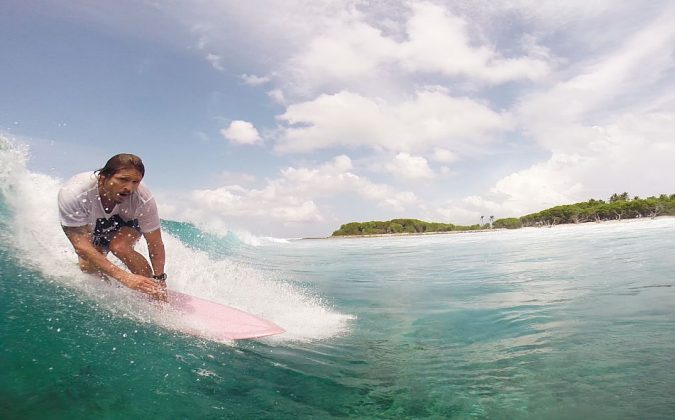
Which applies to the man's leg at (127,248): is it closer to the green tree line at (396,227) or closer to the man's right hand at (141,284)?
the man's right hand at (141,284)

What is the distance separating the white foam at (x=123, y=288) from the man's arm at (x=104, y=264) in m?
0.40

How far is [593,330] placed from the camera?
493cm

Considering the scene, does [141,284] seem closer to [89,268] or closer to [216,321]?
[216,321]

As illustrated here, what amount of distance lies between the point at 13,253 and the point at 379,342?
19.3 ft

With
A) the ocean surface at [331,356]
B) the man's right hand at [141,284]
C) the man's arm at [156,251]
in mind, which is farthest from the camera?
the man's arm at [156,251]

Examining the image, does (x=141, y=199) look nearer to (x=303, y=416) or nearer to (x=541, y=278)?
(x=303, y=416)

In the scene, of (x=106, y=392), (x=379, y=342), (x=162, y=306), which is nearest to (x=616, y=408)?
(x=379, y=342)

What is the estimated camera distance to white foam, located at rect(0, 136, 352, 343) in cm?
491

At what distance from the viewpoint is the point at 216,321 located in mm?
5086

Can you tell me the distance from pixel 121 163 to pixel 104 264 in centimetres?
114

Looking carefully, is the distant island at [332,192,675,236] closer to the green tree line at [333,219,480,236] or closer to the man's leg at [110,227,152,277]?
the green tree line at [333,219,480,236]

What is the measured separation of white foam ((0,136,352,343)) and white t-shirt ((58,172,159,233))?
0.84 m

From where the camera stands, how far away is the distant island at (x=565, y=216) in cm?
9575

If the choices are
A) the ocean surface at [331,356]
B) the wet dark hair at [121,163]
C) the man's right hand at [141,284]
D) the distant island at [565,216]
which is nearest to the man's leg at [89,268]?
the ocean surface at [331,356]
